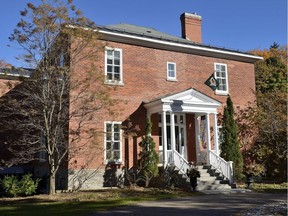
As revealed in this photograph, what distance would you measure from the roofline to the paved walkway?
9628mm

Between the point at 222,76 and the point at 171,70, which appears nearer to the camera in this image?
the point at 171,70

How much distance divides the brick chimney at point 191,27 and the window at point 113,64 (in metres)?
7.68

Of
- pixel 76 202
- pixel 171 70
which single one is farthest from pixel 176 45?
pixel 76 202

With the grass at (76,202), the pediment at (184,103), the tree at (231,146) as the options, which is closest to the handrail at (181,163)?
the grass at (76,202)

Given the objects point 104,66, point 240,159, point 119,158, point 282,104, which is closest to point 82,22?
point 104,66

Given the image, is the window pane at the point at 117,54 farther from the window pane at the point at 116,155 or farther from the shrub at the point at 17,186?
the shrub at the point at 17,186

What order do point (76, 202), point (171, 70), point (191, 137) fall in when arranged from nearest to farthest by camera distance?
point (76, 202) → point (191, 137) → point (171, 70)

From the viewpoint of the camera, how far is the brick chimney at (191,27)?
24.6 metres

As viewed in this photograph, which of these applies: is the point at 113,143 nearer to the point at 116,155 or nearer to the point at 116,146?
the point at 116,146

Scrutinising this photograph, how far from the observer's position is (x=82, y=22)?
14.4m

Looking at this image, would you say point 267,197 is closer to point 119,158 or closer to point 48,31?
point 119,158

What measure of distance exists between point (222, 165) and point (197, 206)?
22.8ft

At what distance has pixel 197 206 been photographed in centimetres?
1109

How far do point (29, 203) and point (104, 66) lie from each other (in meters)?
8.60
